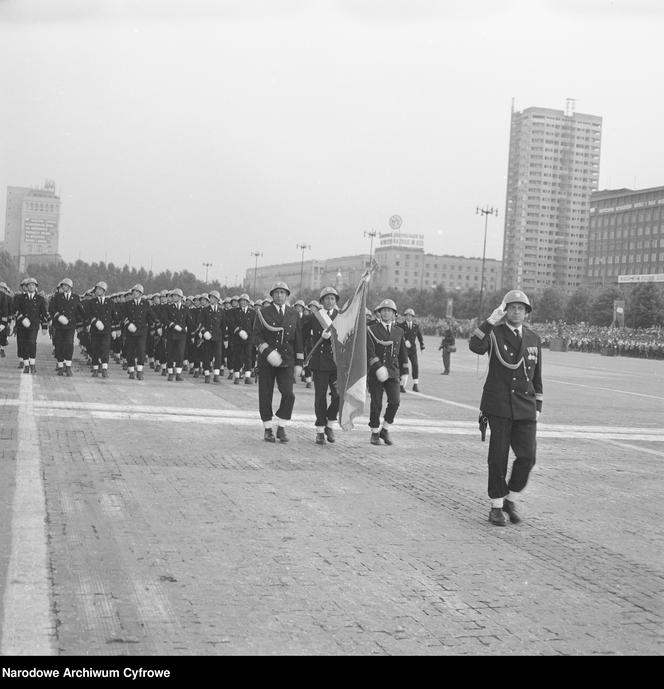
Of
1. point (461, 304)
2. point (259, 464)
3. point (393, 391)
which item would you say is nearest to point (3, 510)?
point (259, 464)

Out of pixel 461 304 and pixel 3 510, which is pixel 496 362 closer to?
pixel 3 510

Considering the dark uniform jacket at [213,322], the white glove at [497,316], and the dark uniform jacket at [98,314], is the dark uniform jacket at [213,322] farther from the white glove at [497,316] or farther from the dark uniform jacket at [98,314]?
the white glove at [497,316]

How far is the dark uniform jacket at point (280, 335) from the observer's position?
1259 cm

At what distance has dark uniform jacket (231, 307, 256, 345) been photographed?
2262 cm

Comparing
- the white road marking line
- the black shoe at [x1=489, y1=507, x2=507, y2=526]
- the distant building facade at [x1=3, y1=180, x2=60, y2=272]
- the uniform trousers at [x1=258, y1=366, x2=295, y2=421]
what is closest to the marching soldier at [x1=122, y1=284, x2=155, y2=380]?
the uniform trousers at [x1=258, y1=366, x2=295, y2=421]

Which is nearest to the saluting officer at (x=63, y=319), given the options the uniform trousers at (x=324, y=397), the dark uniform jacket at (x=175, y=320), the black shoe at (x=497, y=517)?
the dark uniform jacket at (x=175, y=320)

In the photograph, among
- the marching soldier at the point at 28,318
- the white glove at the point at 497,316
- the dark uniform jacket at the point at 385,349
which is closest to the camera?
the white glove at the point at 497,316

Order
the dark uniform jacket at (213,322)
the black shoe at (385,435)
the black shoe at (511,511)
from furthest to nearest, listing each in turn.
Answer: the dark uniform jacket at (213,322) → the black shoe at (385,435) → the black shoe at (511,511)

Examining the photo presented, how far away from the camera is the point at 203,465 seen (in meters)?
9.96

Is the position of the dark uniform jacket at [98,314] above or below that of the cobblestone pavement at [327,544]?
above

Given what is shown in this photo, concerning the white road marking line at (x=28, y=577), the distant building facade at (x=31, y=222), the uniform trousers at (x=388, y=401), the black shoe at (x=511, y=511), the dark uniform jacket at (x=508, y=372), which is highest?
the distant building facade at (x=31, y=222)

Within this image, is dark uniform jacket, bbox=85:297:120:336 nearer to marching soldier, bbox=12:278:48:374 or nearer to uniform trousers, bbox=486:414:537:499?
marching soldier, bbox=12:278:48:374

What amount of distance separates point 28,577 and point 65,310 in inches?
643

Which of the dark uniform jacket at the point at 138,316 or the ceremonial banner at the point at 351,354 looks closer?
the ceremonial banner at the point at 351,354
